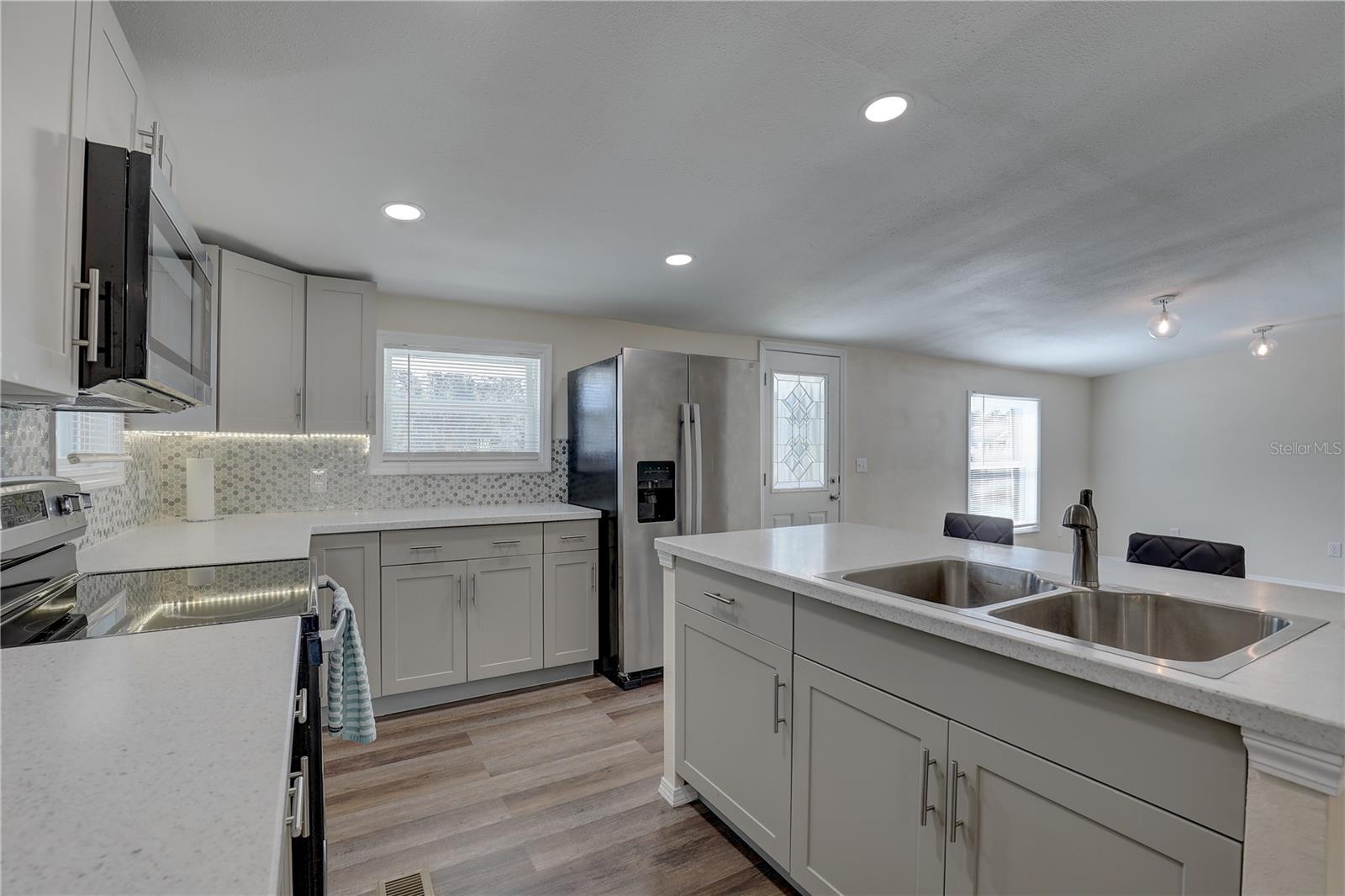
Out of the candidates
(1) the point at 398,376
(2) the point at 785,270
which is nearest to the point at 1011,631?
(2) the point at 785,270

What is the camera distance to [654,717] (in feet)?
9.63

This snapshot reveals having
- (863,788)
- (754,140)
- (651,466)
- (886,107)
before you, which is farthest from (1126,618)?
(651,466)

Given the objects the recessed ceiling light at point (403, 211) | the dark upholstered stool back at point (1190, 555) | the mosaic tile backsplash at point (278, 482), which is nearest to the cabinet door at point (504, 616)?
the mosaic tile backsplash at point (278, 482)

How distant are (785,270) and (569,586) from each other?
2.02 m

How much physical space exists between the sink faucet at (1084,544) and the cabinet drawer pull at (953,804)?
592mm

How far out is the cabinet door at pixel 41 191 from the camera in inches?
32.7

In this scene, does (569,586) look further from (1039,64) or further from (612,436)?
(1039,64)

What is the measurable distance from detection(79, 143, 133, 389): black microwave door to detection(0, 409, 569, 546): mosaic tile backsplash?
5.25 feet

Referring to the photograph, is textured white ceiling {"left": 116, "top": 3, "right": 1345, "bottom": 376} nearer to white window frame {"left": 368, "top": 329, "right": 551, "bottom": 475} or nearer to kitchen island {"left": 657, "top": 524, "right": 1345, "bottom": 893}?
white window frame {"left": 368, "top": 329, "right": 551, "bottom": 475}

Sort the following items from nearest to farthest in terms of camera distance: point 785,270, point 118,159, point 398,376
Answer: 1. point 118,159
2. point 785,270
3. point 398,376

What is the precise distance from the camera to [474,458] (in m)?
3.69

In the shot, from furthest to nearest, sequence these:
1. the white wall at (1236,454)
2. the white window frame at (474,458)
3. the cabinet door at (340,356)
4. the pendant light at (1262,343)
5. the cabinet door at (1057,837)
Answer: the white wall at (1236,454) → the pendant light at (1262,343) → the white window frame at (474,458) → the cabinet door at (340,356) → the cabinet door at (1057,837)

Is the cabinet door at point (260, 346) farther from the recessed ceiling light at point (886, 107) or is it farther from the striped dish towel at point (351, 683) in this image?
the recessed ceiling light at point (886, 107)

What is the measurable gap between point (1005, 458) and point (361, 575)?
590cm
